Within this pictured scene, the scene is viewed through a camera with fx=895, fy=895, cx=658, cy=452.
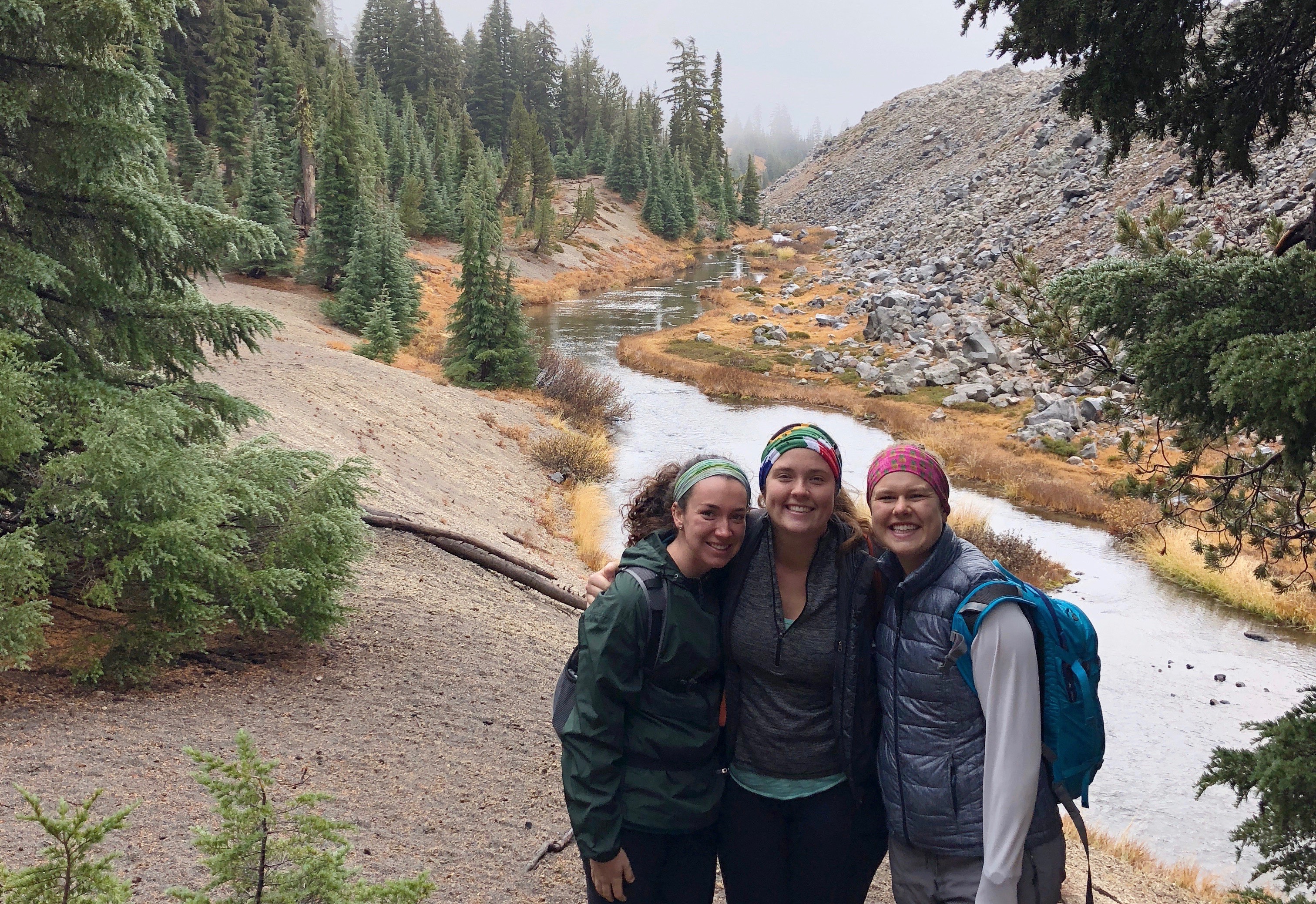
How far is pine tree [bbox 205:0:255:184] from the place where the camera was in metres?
46.9

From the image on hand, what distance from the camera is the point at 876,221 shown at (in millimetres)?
70500

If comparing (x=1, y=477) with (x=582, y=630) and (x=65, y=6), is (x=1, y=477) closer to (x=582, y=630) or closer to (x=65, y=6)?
(x=65, y=6)

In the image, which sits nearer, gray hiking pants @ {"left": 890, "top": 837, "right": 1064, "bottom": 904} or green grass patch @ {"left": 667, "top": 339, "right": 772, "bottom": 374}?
gray hiking pants @ {"left": 890, "top": 837, "right": 1064, "bottom": 904}

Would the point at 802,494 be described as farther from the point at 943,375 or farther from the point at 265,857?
the point at 943,375

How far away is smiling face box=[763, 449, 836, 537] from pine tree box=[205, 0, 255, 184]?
5060 cm

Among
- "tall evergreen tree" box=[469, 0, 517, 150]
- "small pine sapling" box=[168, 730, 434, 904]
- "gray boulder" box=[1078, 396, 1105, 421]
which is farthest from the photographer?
"tall evergreen tree" box=[469, 0, 517, 150]

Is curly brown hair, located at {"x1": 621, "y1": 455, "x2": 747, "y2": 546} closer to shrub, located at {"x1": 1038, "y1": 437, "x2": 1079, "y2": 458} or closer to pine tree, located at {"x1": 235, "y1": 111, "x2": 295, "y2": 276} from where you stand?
shrub, located at {"x1": 1038, "y1": 437, "x2": 1079, "y2": 458}

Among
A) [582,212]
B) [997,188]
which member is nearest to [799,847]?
[997,188]

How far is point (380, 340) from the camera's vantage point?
2502 cm

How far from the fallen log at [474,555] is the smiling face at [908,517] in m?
8.21

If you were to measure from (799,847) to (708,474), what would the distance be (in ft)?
A: 4.33

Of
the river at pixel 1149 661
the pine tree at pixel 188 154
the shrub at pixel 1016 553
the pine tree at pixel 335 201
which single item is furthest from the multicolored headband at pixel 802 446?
the pine tree at pixel 188 154

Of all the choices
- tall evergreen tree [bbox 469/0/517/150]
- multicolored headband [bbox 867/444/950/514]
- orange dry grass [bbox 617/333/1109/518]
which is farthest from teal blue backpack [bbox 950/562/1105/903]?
tall evergreen tree [bbox 469/0/517/150]

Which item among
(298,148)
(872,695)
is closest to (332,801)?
(872,695)
